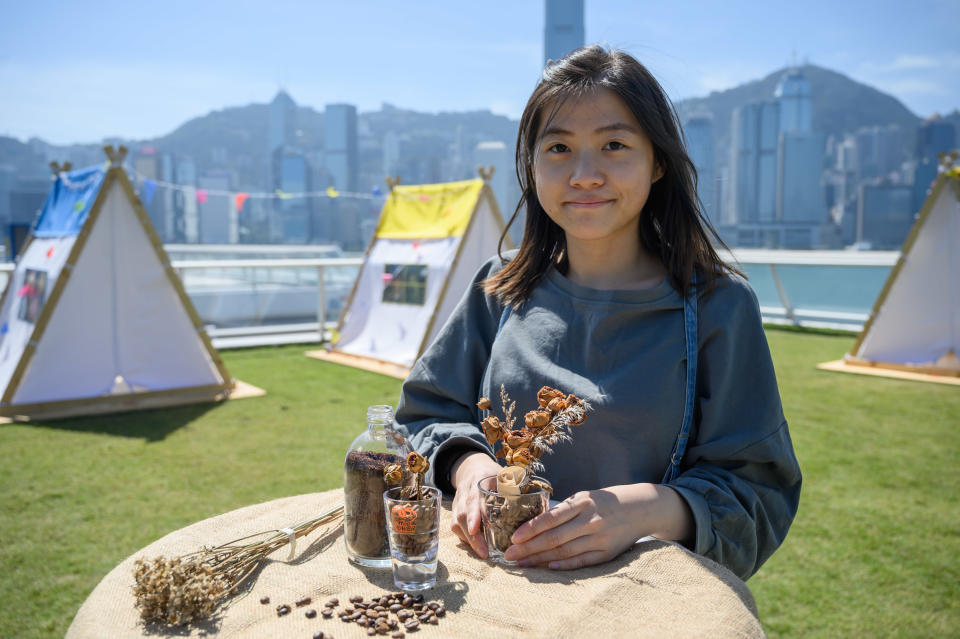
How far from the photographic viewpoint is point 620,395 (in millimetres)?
1104

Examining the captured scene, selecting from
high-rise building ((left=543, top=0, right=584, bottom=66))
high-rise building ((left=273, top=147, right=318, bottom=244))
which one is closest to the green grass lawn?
high-rise building ((left=273, top=147, right=318, bottom=244))

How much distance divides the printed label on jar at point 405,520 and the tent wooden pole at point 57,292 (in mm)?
4912

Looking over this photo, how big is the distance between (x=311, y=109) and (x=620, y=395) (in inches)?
796

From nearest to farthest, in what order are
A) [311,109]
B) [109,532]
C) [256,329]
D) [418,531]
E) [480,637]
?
1. [480,637]
2. [418,531]
3. [109,532]
4. [256,329]
5. [311,109]

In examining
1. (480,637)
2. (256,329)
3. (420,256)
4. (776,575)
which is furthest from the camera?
(256,329)

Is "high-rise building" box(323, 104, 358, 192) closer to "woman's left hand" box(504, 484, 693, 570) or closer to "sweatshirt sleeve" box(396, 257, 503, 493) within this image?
"sweatshirt sleeve" box(396, 257, 503, 493)

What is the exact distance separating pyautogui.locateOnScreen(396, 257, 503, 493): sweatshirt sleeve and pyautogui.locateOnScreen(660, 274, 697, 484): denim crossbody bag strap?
0.30 metres

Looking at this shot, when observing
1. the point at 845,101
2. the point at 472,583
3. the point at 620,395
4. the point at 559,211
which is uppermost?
the point at 845,101

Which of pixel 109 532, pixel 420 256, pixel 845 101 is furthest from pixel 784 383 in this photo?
pixel 845 101

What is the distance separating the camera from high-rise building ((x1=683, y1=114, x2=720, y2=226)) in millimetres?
1319

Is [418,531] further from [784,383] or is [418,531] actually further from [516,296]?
[784,383]

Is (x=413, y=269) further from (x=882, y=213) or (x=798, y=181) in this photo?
(x=882, y=213)

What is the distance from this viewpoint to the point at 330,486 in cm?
353

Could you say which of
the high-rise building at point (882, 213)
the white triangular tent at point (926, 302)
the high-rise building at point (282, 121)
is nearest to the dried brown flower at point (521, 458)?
the white triangular tent at point (926, 302)
